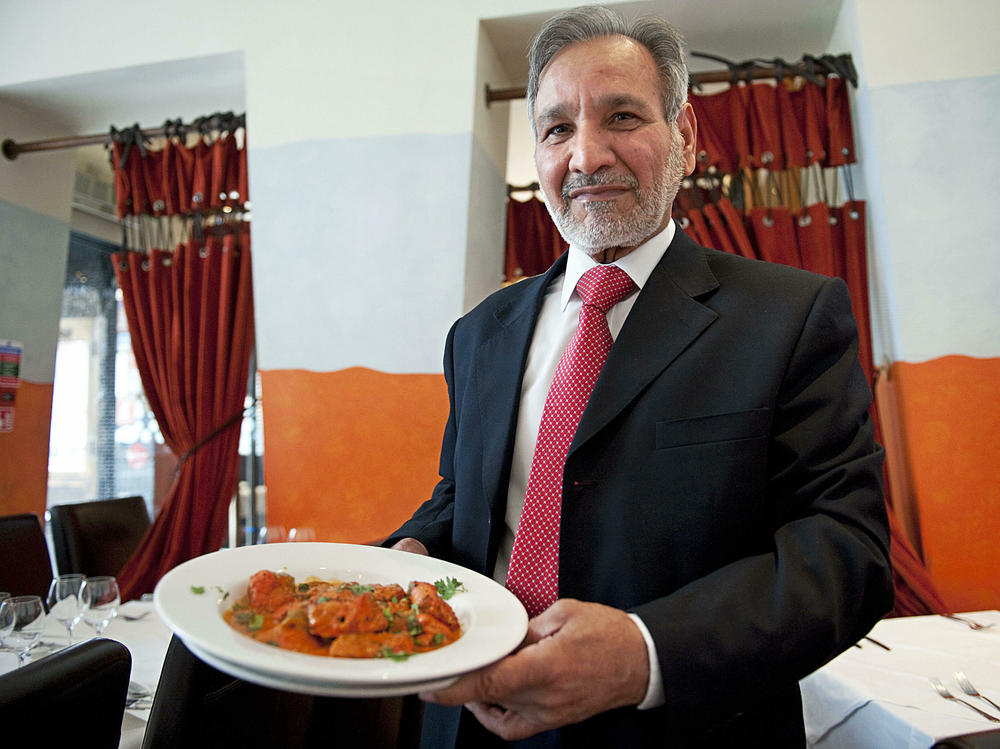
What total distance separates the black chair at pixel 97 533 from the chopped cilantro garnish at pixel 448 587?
2.24 m

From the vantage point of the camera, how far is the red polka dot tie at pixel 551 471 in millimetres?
938

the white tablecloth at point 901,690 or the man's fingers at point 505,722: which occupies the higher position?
the man's fingers at point 505,722

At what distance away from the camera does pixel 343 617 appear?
724 millimetres

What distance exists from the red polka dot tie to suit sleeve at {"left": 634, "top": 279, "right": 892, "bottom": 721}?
201 millimetres

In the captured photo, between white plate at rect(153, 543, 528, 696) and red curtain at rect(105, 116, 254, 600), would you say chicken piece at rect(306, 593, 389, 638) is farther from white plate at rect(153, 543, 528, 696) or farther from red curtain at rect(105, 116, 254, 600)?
red curtain at rect(105, 116, 254, 600)

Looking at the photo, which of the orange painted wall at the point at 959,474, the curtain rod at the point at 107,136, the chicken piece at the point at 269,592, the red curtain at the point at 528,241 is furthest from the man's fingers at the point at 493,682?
the curtain rod at the point at 107,136

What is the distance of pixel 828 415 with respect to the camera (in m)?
0.83

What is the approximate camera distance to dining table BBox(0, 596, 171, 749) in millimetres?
1343

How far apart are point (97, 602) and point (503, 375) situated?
1278 mm

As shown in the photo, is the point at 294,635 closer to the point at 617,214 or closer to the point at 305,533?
the point at 617,214

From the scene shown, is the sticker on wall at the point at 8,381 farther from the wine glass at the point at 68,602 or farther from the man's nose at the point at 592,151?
the man's nose at the point at 592,151

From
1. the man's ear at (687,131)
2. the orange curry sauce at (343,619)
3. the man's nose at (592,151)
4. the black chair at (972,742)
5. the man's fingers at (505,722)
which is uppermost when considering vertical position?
the man's ear at (687,131)

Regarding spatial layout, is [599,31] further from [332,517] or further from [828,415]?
[332,517]

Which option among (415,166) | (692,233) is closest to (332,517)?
(415,166)
